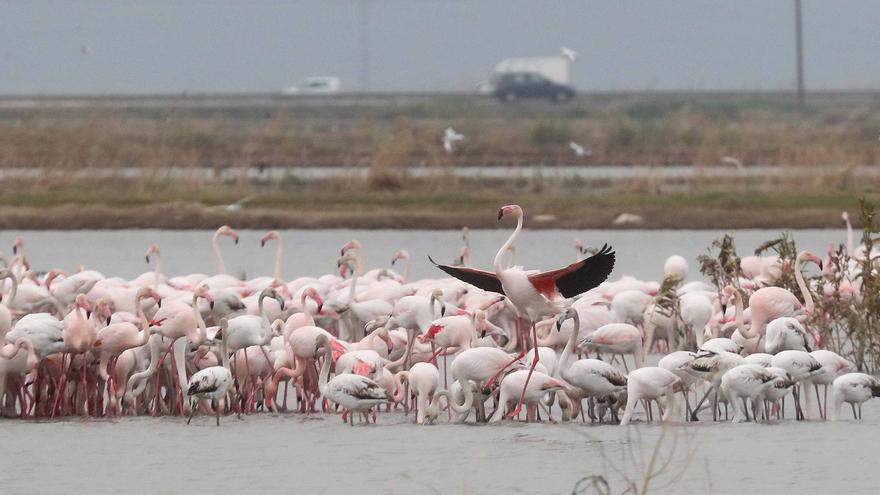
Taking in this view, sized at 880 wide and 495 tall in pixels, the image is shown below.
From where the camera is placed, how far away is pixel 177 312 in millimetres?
10391

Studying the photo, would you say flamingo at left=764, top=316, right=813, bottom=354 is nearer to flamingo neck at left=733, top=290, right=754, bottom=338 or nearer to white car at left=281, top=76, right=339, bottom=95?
flamingo neck at left=733, top=290, right=754, bottom=338

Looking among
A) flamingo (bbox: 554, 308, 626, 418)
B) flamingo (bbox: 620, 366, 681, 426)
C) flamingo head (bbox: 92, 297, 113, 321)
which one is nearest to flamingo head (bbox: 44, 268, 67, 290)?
flamingo head (bbox: 92, 297, 113, 321)

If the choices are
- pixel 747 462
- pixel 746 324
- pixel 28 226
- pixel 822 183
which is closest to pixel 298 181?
pixel 28 226

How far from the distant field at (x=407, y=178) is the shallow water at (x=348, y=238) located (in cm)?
24

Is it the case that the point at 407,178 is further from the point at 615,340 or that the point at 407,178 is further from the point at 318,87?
the point at 318,87

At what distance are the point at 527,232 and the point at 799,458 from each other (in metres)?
14.9

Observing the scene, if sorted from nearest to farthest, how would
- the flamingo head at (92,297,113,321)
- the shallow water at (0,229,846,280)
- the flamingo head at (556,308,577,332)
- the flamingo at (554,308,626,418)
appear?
the flamingo at (554,308,626,418), the flamingo head at (556,308,577,332), the flamingo head at (92,297,113,321), the shallow water at (0,229,846,280)

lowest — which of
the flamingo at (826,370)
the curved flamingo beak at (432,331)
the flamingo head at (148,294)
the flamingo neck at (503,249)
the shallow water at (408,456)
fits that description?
the shallow water at (408,456)

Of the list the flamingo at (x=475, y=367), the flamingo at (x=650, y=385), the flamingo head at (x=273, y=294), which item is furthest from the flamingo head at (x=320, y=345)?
the flamingo at (x=650, y=385)

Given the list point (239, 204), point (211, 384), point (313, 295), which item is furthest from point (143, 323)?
point (239, 204)

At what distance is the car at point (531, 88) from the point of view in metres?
62.0

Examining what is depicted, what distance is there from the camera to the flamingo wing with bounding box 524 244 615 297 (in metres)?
9.66

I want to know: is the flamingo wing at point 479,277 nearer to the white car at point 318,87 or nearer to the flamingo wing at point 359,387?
the flamingo wing at point 359,387

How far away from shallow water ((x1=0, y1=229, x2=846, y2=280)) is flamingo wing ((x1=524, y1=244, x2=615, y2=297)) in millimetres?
8060
